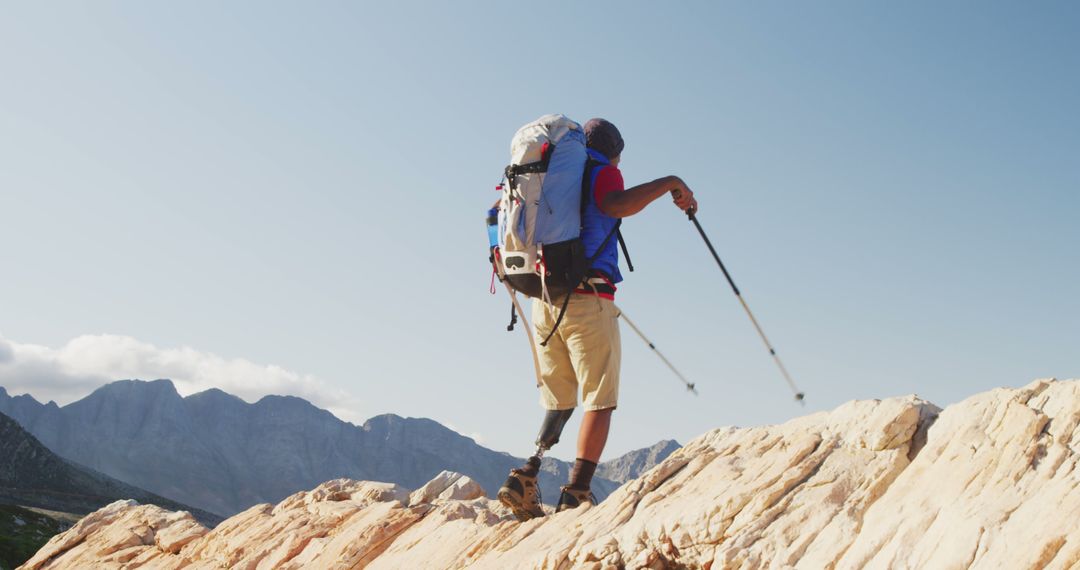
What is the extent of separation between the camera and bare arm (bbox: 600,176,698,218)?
9.72 metres

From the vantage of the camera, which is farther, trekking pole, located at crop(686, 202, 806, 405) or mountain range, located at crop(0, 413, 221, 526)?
mountain range, located at crop(0, 413, 221, 526)

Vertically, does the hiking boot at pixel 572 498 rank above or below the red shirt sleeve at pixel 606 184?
below

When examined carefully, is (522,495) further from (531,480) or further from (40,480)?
(40,480)

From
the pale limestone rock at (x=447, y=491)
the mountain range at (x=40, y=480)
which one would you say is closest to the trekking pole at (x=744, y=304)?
the pale limestone rock at (x=447, y=491)

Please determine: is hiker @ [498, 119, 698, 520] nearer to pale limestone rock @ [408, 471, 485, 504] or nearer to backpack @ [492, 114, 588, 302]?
backpack @ [492, 114, 588, 302]

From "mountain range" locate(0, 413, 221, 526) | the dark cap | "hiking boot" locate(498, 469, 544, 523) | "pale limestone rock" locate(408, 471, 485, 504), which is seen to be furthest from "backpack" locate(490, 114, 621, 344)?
"mountain range" locate(0, 413, 221, 526)

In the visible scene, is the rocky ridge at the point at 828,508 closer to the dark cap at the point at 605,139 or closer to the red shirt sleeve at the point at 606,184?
the red shirt sleeve at the point at 606,184

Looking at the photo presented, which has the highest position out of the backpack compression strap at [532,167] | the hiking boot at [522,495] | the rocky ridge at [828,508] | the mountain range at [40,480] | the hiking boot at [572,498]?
the mountain range at [40,480]

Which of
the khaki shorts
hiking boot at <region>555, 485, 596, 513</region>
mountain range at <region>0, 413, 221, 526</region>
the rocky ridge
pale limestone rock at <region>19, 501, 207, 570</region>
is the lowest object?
the rocky ridge

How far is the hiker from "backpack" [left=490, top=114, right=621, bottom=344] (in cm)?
14

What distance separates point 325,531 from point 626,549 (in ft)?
21.9

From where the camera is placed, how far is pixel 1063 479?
635cm

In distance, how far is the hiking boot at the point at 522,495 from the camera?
10.7 m

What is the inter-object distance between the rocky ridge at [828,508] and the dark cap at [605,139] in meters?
4.00
